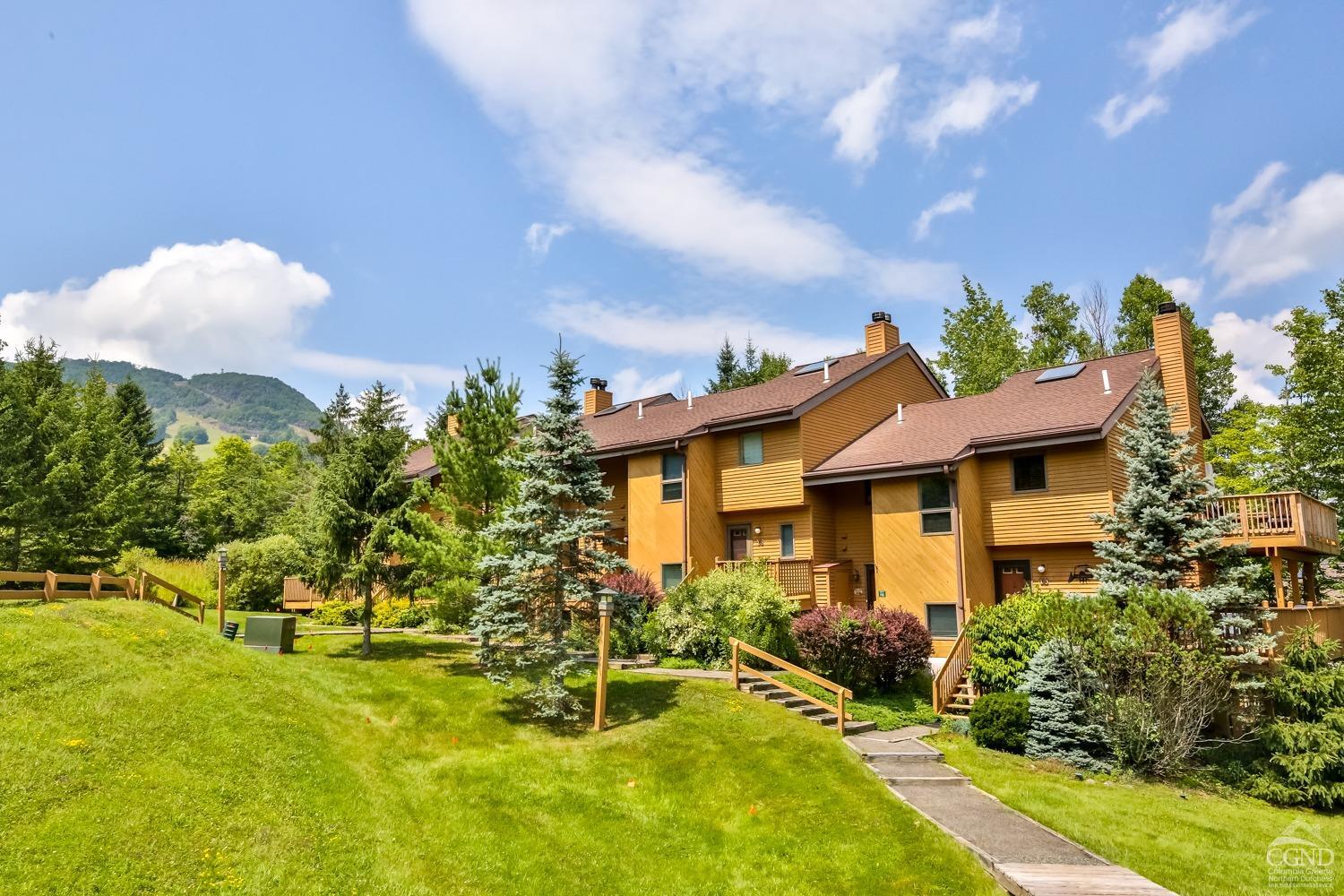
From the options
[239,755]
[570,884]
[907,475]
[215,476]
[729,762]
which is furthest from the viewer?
[215,476]

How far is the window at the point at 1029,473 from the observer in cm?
2306

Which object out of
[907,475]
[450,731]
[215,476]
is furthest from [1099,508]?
[215,476]

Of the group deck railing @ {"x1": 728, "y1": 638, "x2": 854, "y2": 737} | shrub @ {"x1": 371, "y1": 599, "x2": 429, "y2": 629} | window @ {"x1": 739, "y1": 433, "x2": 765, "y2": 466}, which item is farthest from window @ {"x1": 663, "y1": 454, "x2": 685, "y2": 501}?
deck railing @ {"x1": 728, "y1": 638, "x2": 854, "y2": 737}

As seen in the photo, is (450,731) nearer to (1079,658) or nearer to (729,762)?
(729,762)

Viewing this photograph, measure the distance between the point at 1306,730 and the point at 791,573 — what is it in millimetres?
12949

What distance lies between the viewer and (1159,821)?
12500 millimetres

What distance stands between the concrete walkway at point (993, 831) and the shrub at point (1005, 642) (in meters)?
3.24

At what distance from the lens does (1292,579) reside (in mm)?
23812

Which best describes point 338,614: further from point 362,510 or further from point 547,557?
point 547,557

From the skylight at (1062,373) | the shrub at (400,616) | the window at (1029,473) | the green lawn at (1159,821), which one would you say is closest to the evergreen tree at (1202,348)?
the skylight at (1062,373)

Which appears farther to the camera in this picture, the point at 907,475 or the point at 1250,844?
the point at 907,475

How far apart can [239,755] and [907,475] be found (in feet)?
60.2

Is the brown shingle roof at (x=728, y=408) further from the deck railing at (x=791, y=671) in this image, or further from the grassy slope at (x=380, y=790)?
the grassy slope at (x=380, y=790)

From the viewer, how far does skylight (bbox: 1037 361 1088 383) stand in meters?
26.5
